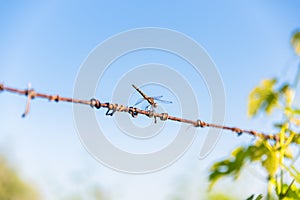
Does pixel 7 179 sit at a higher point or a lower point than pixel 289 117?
higher

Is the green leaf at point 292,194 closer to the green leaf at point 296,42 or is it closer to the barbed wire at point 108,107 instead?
the barbed wire at point 108,107

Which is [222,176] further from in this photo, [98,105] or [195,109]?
[98,105]

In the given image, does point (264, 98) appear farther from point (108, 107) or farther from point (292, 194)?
point (108, 107)

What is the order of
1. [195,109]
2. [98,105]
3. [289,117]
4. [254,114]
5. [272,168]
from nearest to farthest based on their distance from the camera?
[98,105] → [195,109] → [272,168] → [289,117] → [254,114]

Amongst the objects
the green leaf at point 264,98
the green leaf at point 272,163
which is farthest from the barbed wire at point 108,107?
the green leaf at point 264,98

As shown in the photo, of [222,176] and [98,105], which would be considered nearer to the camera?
[98,105]

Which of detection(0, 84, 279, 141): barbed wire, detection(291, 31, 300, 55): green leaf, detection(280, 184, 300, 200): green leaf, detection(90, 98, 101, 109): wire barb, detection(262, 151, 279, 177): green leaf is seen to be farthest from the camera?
detection(291, 31, 300, 55): green leaf

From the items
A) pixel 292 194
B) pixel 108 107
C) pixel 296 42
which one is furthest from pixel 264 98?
pixel 108 107

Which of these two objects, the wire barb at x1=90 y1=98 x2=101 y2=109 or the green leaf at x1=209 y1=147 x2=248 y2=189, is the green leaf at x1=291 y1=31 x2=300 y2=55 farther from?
the wire barb at x1=90 y1=98 x2=101 y2=109

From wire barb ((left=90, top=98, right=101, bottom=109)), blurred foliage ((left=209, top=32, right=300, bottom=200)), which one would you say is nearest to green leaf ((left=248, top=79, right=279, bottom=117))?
blurred foliage ((left=209, top=32, right=300, bottom=200))

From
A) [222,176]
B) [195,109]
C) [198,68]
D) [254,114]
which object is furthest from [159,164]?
[254,114]
